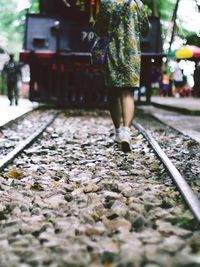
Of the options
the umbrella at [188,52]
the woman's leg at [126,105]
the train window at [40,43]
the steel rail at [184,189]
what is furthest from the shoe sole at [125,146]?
the train window at [40,43]

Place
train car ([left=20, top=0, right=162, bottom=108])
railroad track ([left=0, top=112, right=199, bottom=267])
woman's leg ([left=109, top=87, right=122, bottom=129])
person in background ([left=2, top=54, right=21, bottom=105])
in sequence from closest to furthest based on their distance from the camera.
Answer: railroad track ([left=0, top=112, right=199, bottom=267]) < woman's leg ([left=109, top=87, right=122, bottom=129]) < train car ([left=20, top=0, right=162, bottom=108]) < person in background ([left=2, top=54, right=21, bottom=105])

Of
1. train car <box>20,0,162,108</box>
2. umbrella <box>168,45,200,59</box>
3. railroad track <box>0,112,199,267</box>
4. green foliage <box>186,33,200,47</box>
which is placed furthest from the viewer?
train car <box>20,0,162,108</box>

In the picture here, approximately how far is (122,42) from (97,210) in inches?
99.1

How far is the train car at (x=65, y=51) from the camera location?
11.3 m

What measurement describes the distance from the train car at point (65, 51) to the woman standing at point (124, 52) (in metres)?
5.96

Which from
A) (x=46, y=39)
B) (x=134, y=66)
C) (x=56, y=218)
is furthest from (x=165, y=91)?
(x=56, y=218)

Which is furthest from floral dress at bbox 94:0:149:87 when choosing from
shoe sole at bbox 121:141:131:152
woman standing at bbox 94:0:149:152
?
shoe sole at bbox 121:141:131:152

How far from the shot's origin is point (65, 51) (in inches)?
449

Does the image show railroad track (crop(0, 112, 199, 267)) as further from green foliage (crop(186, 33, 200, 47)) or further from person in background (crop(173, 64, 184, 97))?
person in background (crop(173, 64, 184, 97))

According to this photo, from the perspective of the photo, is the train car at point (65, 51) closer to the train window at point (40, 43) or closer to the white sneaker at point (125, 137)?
the train window at point (40, 43)

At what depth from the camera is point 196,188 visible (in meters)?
3.17

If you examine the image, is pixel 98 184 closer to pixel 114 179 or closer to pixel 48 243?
pixel 114 179

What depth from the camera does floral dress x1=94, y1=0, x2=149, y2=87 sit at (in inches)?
188

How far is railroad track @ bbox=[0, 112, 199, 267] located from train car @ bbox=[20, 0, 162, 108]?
678cm
